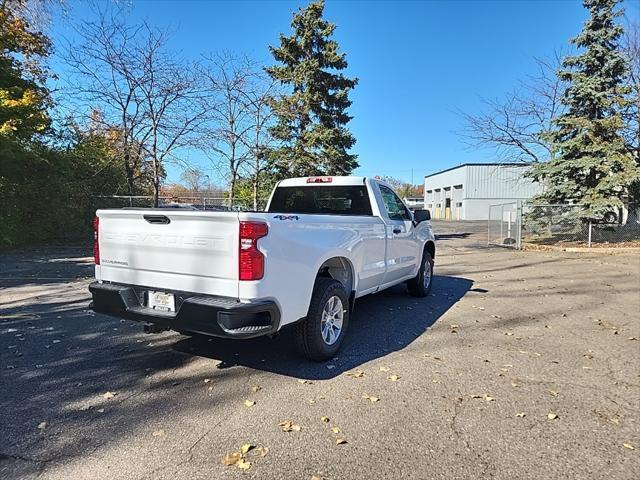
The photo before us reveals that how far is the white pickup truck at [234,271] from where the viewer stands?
11.4 feet

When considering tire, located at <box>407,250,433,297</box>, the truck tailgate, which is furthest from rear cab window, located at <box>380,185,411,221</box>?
the truck tailgate

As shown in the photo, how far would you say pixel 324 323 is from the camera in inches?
175

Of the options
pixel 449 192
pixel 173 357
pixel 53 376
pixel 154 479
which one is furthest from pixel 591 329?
pixel 449 192

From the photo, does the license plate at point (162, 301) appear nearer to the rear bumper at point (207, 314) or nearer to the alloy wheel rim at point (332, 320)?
the rear bumper at point (207, 314)

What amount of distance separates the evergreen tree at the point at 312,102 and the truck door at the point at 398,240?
37.3 ft

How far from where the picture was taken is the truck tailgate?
11.5 feet

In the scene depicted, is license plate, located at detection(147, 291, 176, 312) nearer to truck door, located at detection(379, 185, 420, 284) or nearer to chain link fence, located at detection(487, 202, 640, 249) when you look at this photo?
truck door, located at detection(379, 185, 420, 284)

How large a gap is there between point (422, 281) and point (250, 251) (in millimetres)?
4819

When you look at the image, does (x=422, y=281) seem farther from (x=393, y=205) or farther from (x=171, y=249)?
(x=171, y=249)

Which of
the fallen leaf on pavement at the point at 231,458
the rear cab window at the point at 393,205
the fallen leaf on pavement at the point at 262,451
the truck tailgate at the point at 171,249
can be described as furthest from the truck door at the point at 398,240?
the fallen leaf on pavement at the point at 231,458

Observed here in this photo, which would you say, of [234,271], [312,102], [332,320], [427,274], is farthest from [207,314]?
[312,102]

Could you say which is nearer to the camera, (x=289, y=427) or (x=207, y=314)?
(x=289, y=427)

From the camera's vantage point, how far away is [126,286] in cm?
413

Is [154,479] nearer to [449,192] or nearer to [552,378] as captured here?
[552,378]
